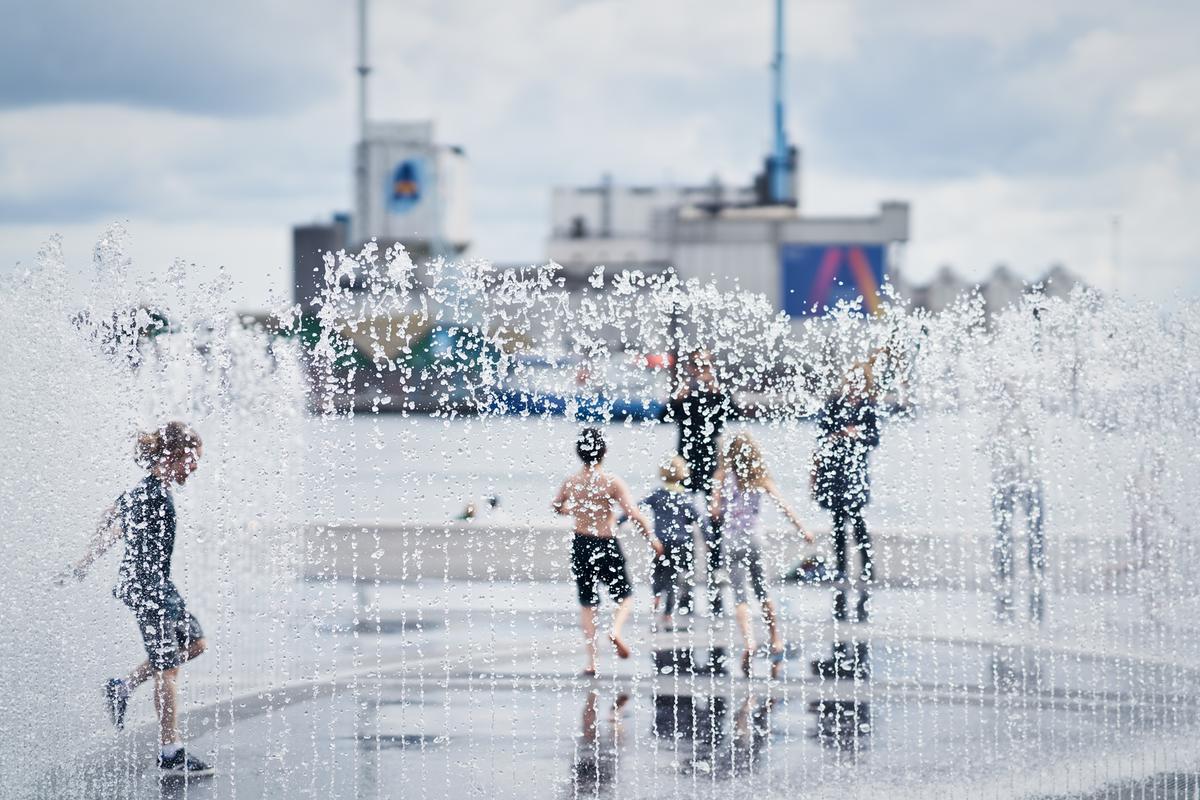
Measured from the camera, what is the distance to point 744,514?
26.0 feet

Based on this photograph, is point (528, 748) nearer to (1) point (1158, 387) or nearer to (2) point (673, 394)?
(2) point (673, 394)

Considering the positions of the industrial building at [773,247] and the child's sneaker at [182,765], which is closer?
the child's sneaker at [182,765]

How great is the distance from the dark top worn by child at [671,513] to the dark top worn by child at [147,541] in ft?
10.7

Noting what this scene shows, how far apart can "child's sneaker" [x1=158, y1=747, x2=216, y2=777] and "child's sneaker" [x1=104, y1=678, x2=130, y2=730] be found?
57cm

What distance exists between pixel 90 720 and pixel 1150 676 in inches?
A: 224

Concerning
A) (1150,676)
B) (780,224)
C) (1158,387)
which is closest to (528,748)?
(1150,676)

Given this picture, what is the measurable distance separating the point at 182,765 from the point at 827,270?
210 ft

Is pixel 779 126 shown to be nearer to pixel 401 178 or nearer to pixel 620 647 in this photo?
pixel 401 178

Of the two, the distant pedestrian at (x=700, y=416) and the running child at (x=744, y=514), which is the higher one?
the distant pedestrian at (x=700, y=416)

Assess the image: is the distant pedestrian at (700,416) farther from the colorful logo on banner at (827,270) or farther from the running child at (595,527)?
the colorful logo on banner at (827,270)

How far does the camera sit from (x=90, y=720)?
650cm

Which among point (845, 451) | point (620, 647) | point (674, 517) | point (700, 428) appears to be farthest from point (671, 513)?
point (845, 451)

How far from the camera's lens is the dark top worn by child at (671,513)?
8547mm

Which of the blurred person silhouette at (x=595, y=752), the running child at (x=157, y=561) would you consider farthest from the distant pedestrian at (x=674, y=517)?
the running child at (x=157, y=561)
